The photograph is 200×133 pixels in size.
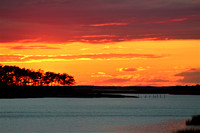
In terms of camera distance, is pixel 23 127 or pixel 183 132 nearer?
pixel 183 132

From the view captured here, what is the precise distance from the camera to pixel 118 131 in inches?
2559

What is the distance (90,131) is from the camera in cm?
6462

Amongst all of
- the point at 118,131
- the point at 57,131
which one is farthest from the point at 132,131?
the point at 57,131

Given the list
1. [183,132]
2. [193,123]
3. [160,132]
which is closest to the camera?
[183,132]

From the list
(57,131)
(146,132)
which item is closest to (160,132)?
(146,132)

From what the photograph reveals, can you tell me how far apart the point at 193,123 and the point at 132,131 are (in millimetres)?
12901

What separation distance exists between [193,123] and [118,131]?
14404 mm

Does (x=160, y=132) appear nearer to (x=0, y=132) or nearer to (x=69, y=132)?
(x=69, y=132)

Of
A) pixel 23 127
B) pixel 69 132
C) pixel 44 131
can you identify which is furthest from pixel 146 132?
pixel 23 127

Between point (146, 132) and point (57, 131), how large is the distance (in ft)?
45.4

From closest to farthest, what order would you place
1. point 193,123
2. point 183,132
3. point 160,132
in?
1. point 183,132
2. point 160,132
3. point 193,123

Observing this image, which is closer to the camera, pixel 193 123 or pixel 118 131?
pixel 118 131

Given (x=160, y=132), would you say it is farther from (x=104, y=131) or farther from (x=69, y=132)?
(x=69, y=132)

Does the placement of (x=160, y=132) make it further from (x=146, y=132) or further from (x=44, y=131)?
(x=44, y=131)
